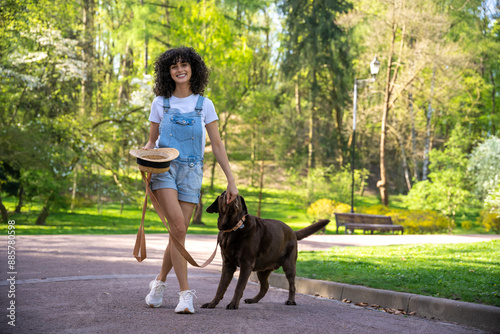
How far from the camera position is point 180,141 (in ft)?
15.8

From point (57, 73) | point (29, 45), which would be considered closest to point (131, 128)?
point (57, 73)

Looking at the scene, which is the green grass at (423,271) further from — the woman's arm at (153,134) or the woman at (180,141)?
the woman's arm at (153,134)

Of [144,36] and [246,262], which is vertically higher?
[144,36]

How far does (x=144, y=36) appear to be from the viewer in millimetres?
27906

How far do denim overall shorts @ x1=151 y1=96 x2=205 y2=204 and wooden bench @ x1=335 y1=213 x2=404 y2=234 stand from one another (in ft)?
58.1

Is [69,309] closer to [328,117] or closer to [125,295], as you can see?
[125,295]

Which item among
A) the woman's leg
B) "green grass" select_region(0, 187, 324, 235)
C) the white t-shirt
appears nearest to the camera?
the woman's leg

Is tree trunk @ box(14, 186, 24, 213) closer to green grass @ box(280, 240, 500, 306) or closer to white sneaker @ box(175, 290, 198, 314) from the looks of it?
green grass @ box(280, 240, 500, 306)

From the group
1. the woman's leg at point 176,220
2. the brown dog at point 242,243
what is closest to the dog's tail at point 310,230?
the brown dog at point 242,243

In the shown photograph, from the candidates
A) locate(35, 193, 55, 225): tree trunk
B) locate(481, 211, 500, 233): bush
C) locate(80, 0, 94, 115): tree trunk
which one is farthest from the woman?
locate(481, 211, 500, 233): bush

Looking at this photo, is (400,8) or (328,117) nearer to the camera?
(400,8)

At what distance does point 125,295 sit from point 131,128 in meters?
17.3

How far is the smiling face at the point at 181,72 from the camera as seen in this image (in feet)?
16.2

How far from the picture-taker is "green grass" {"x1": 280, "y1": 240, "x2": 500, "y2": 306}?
601 cm
